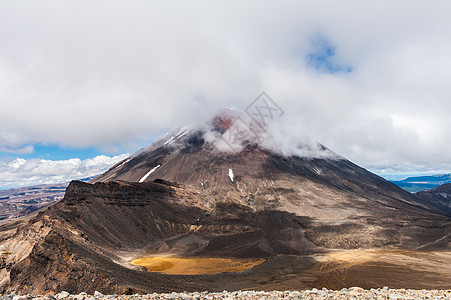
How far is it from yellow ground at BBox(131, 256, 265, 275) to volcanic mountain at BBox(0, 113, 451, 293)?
2.91 metres

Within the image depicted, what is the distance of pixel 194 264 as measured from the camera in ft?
153

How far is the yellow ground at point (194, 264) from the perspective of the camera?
4216cm

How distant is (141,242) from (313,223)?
46353mm

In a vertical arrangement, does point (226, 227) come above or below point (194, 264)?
above

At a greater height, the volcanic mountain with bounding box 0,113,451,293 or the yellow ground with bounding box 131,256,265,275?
the volcanic mountain with bounding box 0,113,451,293

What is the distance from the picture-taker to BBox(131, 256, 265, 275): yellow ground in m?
42.2

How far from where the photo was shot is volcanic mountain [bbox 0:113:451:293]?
27.9 meters

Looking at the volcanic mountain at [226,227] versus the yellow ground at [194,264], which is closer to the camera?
the volcanic mountain at [226,227]

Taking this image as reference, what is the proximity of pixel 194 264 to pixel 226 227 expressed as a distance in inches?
1037

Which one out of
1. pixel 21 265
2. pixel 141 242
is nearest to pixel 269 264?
pixel 141 242

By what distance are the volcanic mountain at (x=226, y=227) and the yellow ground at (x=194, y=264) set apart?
291cm

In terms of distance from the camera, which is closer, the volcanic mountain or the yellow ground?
the volcanic mountain

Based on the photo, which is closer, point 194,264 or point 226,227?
point 194,264

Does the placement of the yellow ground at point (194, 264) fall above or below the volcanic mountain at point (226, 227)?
below
